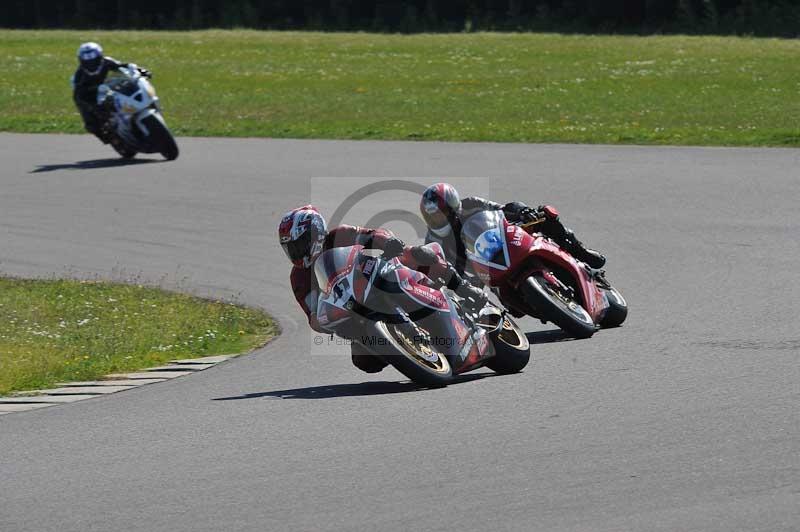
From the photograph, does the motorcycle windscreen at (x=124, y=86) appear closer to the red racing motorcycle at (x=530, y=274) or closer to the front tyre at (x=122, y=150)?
the front tyre at (x=122, y=150)

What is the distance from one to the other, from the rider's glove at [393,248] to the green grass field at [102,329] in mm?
2260

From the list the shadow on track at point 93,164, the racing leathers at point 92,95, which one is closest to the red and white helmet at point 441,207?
the shadow on track at point 93,164

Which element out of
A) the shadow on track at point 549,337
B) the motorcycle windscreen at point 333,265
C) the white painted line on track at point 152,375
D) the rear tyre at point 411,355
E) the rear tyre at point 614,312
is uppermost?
the motorcycle windscreen at point 333,265

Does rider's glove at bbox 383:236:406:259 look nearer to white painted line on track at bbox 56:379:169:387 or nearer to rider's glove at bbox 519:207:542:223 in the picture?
white painted line on track at bbox 56:379:169:387

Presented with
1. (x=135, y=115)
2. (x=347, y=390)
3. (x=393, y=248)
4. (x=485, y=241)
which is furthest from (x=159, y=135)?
(x=393, y=248)

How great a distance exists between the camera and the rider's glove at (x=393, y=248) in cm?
861

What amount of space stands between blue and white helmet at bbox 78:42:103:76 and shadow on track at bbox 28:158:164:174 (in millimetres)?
1302

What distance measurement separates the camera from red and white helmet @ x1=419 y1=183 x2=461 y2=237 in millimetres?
9891

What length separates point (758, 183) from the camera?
16953 mm

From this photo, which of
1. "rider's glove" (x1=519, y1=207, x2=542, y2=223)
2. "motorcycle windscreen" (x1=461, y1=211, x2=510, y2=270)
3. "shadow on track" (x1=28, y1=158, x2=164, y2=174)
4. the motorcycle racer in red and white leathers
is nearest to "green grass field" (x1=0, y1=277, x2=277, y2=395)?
the motorcycle racer in red and white leathers

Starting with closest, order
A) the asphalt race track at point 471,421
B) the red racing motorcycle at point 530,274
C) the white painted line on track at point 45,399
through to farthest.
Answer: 1. the asphalt race track at point 471,421
2. the white painted line on track at point 45,399
3. the red racing motorcycle at point 530,274

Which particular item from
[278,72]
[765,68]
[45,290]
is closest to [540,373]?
[45,290]

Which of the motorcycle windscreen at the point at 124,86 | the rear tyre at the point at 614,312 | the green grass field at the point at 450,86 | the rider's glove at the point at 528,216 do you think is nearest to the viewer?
the rear tyre at the point at 614,312

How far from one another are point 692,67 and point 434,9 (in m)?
20.3
